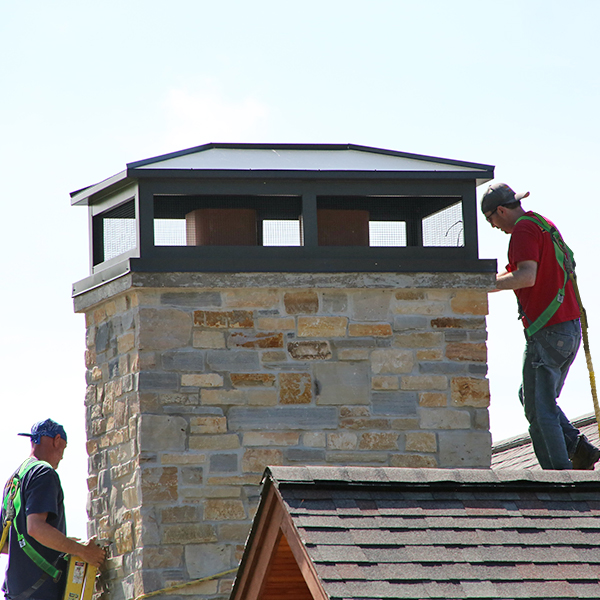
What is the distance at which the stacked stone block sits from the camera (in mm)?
7590

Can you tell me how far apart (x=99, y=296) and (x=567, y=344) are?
337 cm

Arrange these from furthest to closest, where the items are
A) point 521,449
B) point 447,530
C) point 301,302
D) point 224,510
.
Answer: point 521,449 → point 301,302 → point 224,510 → point 447,530

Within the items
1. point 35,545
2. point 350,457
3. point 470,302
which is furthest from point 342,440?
point 35,545

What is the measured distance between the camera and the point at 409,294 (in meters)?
8.13

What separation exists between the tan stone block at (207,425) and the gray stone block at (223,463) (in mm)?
176

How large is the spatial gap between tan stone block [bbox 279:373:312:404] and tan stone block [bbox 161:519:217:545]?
1.01 metres

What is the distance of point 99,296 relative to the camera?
8.31 meters

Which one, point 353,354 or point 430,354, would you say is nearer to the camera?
point 353,354

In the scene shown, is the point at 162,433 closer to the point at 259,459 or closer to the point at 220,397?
the point at 220,397

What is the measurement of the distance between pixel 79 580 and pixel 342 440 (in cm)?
204

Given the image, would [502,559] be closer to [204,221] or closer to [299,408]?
[299,408]

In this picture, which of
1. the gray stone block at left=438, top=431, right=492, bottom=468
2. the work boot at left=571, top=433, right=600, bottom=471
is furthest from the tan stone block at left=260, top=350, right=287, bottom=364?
the work boot at left=571, top=433, right=600, bottom=471

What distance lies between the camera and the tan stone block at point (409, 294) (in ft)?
26.6

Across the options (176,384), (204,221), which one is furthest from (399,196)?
(176,384)
